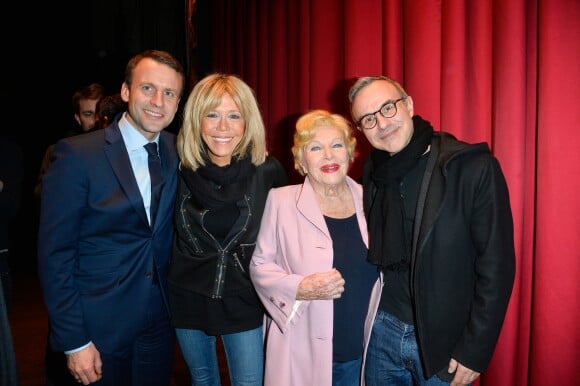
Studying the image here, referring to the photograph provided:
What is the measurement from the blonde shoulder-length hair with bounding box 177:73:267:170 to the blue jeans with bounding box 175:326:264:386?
0.77 metres

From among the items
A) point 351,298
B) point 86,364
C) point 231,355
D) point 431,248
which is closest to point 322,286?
point 351,298

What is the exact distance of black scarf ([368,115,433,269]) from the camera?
5.08 ft

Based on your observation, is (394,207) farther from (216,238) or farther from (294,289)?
(216,238)

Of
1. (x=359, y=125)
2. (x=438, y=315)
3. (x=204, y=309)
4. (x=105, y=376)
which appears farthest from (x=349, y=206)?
(x=105, y=376)

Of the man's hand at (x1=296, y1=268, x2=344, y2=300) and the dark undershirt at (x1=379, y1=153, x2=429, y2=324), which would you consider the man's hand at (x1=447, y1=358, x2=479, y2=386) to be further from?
the man's hand at (x1=296, y1=268, x2=344, y2=300)

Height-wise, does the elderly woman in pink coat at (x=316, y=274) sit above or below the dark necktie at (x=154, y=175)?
below

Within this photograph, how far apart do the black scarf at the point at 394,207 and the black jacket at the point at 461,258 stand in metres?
0.10

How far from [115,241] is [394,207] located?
1.13m

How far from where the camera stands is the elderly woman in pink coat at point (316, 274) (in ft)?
5.50

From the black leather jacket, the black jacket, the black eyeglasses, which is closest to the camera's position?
the black jacket

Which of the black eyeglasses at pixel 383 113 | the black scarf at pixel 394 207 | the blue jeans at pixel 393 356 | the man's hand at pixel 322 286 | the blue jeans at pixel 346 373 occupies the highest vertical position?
the black eyeglasses at pixel 383 113

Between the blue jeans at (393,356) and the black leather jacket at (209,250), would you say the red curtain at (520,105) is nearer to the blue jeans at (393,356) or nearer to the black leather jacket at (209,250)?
the blue jeans at (393,356)

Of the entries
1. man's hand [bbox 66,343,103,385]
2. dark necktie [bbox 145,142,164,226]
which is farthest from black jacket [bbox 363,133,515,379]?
man's hand [bbox 66,343,103,385]

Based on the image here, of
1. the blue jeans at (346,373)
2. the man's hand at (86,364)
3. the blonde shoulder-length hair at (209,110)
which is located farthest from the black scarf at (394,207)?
the man's hand at (86,364)
